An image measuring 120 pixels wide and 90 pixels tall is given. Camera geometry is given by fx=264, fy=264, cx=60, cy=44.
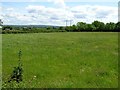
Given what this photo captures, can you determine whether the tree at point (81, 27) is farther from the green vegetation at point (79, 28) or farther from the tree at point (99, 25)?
the tree at point (99, 25)

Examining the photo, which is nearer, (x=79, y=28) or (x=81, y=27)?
(x=79, y=28)

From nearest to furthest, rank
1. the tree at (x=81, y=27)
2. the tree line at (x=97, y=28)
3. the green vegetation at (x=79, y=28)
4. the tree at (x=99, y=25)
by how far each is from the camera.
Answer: the green vegetation at (x=79, y=28) → the tree line at (x=97, y=28) → the tree at (x=99, y=25) → the tree at (x=81, y=27)

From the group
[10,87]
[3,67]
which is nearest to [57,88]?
[10,87]

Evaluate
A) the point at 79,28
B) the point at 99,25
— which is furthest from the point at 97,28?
the point at 99,25

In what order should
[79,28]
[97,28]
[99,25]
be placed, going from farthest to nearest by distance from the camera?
[99,25] < [79,28] < [97,28]

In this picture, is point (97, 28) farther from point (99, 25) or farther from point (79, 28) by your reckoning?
point (99, 25)

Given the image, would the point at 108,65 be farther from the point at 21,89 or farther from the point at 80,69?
the point at 21,89

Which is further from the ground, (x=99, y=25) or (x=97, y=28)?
(x=99, y=25)

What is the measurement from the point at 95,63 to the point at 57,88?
6506mm

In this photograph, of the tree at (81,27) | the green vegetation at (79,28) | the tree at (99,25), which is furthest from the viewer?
the tree at (81,27)

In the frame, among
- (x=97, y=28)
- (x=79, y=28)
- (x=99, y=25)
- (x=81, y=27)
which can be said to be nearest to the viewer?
(x=97, y=28)

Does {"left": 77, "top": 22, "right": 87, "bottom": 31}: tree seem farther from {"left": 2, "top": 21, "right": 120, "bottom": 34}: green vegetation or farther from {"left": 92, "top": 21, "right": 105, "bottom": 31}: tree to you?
{"left": 92, "top": 21, "right": 105, "bottom": 31}: tree

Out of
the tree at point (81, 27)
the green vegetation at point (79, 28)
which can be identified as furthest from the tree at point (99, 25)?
the tree at point (81, 27)

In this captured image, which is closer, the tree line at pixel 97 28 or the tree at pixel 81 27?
the tree line at pixel 97 28
